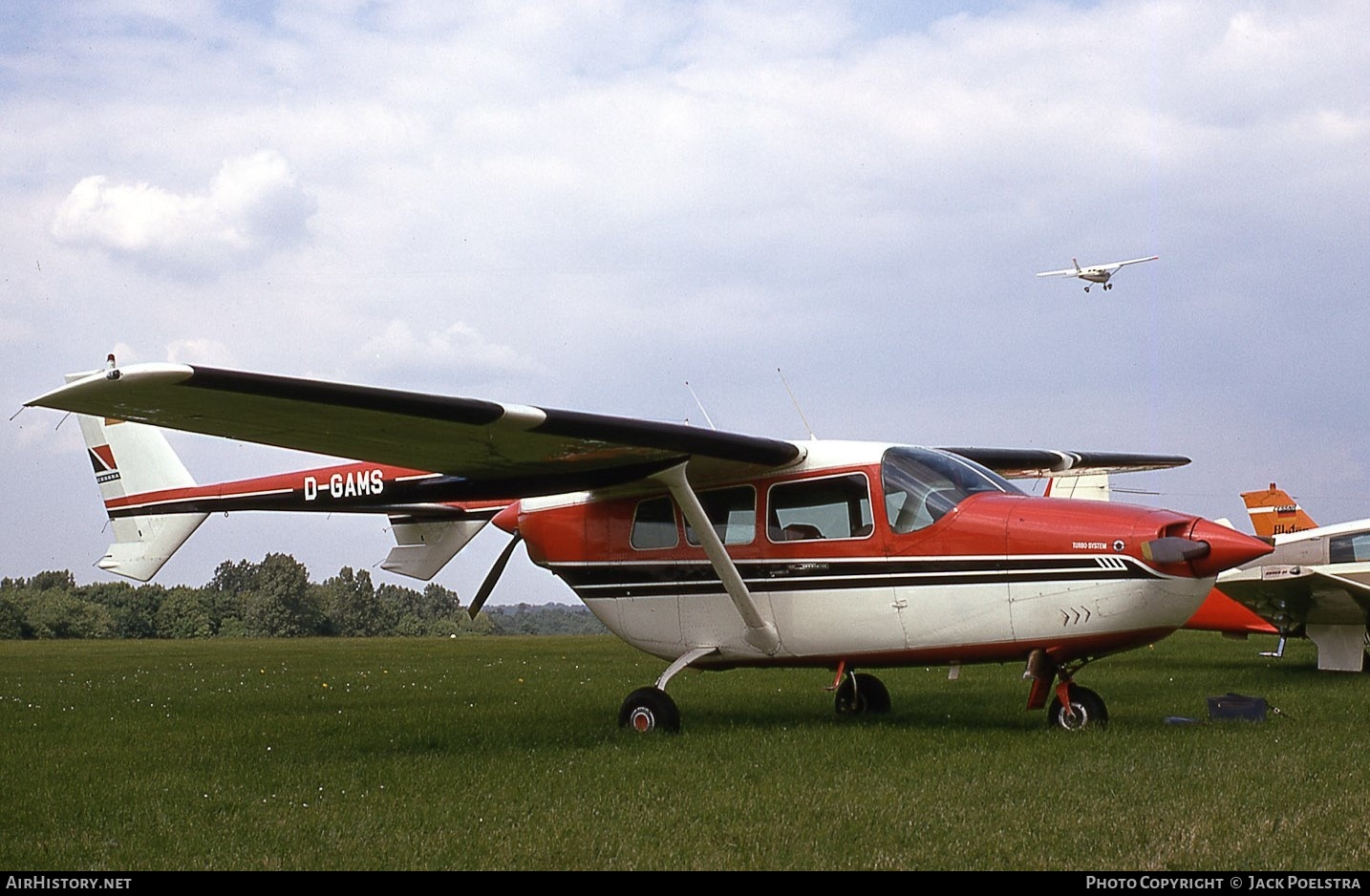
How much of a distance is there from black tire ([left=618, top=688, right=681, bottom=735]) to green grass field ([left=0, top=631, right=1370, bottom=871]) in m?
0.18

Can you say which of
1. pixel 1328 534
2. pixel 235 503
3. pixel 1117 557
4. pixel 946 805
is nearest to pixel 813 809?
pixel 946 805

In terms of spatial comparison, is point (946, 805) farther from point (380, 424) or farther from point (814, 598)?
point (380, 424)

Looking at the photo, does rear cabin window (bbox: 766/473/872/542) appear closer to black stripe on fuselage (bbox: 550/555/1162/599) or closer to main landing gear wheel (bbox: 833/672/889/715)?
black stripe on fuselage (bbox: 550/555/1162/599)

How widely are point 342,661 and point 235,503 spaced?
894cm

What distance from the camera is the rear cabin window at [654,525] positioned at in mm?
10953

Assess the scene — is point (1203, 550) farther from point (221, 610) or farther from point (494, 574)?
point (221, 610)

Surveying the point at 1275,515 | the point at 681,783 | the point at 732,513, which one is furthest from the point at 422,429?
the point at 1275,515

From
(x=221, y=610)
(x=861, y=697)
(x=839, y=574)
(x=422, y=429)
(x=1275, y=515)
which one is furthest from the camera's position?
(x=221, y=610)

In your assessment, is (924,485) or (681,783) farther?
(924,485)

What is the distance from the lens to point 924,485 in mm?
9789

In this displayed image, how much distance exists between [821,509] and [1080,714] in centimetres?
258

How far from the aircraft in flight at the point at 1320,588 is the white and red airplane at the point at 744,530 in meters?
7.58

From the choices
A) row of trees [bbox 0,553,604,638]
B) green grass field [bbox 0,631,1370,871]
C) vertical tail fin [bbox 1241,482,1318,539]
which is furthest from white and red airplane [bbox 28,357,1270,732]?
row of trees [bbox 0,553,604,638]

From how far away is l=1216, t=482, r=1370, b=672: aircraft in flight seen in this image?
15867 mm
